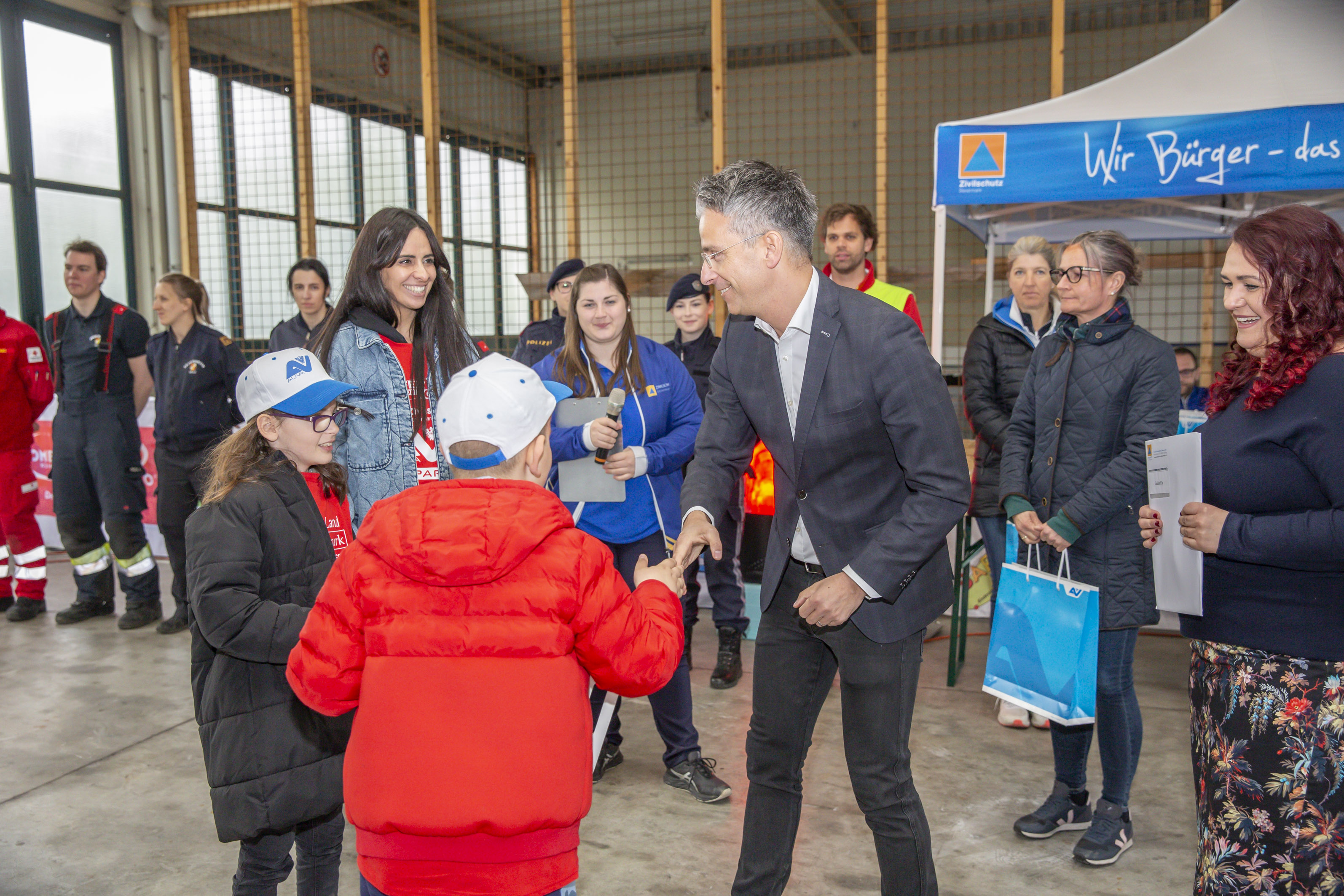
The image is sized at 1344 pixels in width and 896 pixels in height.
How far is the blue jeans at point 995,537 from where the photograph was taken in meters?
3.85

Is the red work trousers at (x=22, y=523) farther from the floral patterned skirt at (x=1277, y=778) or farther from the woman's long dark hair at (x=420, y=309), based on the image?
the floral patterned skirt at (x=1277, y=778)

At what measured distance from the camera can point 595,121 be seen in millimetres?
12078

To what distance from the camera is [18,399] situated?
5.14m

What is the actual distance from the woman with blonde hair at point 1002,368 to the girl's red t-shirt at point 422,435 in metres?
2.18

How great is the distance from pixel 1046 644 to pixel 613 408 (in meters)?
1.33

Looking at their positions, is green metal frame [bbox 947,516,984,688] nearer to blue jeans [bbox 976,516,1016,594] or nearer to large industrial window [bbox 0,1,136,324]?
blue jeans [bbox 976,516,1016,594]

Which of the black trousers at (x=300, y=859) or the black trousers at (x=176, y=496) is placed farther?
A: the black trousers at (x=176, y=496)

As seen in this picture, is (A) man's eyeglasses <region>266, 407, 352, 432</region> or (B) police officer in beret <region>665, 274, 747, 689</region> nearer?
(A) man's eyeglasses <region>266, 407, 352, 432</region>

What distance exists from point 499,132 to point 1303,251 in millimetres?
9835

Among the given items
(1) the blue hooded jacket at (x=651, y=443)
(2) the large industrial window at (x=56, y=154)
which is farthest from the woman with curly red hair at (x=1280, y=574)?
(2) the large industrial window at (x=56, y=154)

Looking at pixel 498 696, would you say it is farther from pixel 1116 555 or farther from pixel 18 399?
pixel 18 399

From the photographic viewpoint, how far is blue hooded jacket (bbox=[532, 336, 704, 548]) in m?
3.03

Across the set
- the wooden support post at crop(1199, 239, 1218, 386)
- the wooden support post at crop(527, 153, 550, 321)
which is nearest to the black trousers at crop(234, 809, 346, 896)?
the wooden support post at crop(1199, 239, 1218, 386)

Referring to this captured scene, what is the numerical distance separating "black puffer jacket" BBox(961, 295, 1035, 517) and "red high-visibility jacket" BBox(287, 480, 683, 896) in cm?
272
